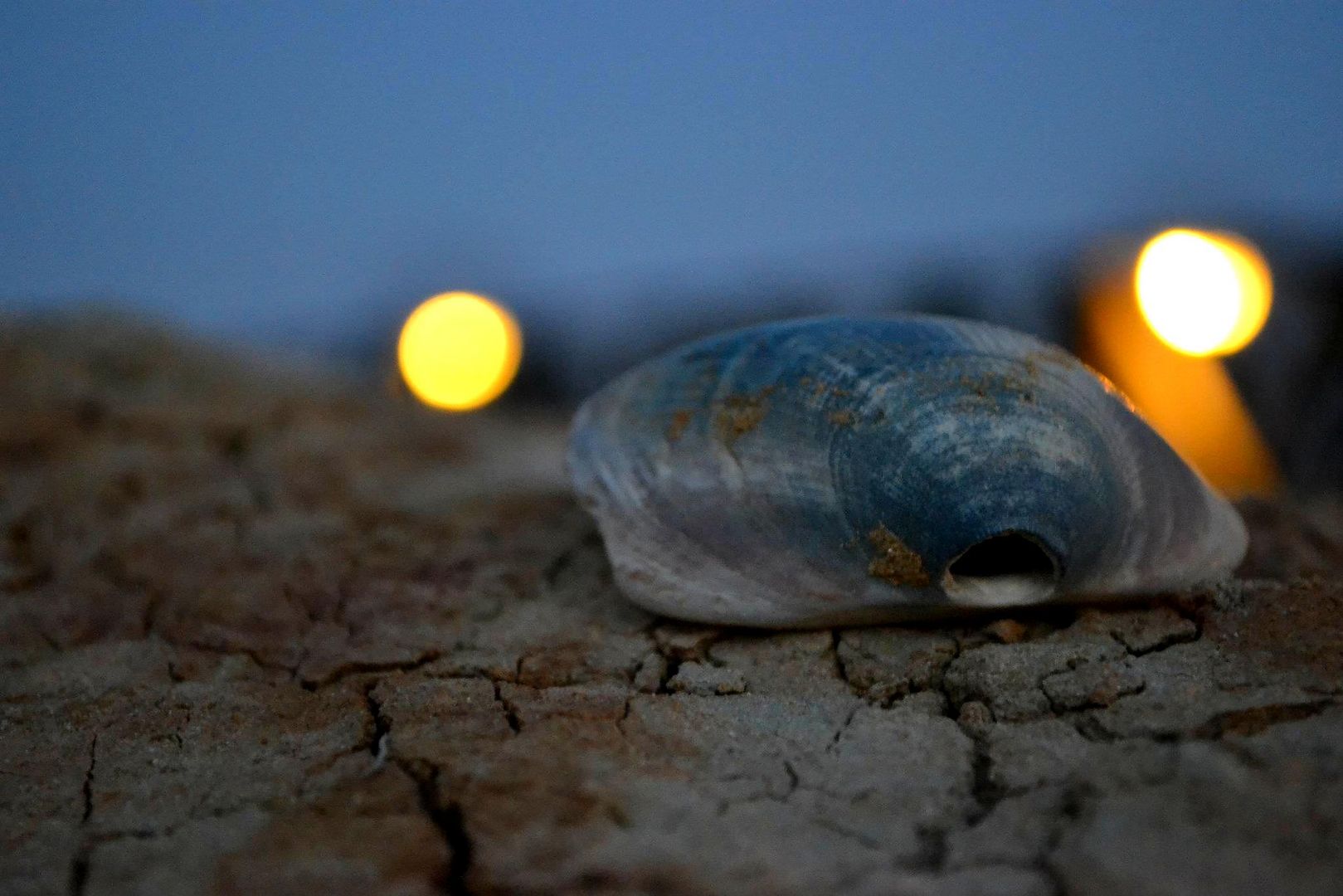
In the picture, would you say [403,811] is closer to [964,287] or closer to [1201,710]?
[1201,710]

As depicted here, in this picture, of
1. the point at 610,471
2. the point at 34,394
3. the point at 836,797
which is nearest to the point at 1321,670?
the point at 836,797

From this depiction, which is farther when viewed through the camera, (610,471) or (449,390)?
(449,390)

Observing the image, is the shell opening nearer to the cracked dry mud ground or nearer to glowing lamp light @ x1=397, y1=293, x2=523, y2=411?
the cracked dry mud ground

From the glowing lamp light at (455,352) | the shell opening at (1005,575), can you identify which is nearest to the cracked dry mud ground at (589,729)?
the shell opening at (1005,575)

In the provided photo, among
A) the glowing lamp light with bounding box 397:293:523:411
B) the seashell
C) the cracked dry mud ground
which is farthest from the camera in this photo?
the glowing lamp light with bounding box 397:293:523:411

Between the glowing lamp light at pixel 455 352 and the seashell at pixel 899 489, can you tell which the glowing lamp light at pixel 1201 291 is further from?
the glowing lamp light at pixel 455 352

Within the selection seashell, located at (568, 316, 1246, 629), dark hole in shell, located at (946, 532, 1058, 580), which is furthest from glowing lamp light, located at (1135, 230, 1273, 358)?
dark hole in shell, located at (946, 532, 1058, 580)
